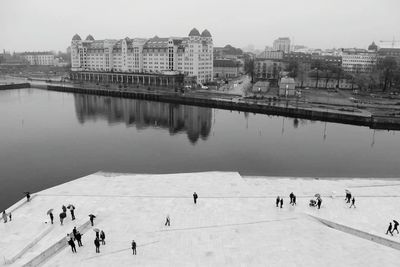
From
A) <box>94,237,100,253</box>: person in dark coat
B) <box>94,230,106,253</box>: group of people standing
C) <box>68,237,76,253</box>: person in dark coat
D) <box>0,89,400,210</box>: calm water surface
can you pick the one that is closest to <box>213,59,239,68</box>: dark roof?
<box>0,89,400,210</box>: calm water surface

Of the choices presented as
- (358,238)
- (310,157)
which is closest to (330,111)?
(310,157)

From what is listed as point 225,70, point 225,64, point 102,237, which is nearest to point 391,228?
point 102,237

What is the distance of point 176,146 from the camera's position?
1992 inches

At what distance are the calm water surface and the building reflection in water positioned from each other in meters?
0.22

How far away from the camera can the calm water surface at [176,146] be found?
3984cm

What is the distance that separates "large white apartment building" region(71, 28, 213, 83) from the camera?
124 m

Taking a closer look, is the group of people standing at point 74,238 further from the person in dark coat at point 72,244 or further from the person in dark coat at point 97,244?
the person in dark coat at point 97,244

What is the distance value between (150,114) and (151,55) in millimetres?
61275

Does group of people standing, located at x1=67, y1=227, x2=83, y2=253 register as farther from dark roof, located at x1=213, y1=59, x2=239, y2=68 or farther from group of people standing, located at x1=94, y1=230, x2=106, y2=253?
dark roof, located at x1=213, y1=59, x2=239, y2=68

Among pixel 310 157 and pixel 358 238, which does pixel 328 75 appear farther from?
pixel 358 238

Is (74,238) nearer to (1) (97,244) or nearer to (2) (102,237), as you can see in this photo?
(2) (102,237)

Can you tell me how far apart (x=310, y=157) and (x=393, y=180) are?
12684 millimetres

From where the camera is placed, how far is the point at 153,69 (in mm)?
132625

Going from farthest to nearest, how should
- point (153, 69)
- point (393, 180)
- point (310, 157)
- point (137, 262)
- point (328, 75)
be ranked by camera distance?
point (153, 69), point (328, 75), point (310, 157), point (393, 180), point (137, 262)
